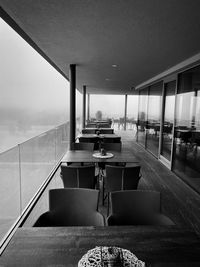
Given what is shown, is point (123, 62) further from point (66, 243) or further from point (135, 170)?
point (66, 243)

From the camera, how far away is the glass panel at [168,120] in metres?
4.70

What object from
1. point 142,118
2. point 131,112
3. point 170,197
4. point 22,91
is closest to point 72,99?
point 22,91

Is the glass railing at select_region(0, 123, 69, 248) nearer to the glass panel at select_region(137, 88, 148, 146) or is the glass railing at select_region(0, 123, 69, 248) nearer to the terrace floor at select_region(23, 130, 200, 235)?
the terrace floor at select_region(23, 130, 200, 235)

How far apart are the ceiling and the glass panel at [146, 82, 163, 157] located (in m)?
2.37

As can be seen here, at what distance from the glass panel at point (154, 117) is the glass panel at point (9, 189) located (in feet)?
14.6

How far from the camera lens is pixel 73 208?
1.50 meters

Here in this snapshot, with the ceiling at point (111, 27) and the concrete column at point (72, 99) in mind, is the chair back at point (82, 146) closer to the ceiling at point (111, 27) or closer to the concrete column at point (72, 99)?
the concrete column at point (72, 99)

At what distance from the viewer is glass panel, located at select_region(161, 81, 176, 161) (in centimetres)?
470

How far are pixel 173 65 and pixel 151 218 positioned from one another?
11.5 ft

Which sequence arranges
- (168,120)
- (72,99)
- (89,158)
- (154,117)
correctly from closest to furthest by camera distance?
1. (89,158)
2. (72,99)
3. (168,120)
4. (154,117)

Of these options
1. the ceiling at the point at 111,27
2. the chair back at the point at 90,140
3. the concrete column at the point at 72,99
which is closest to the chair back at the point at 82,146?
the concrete column at the point at 72,99

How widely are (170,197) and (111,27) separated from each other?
272cm

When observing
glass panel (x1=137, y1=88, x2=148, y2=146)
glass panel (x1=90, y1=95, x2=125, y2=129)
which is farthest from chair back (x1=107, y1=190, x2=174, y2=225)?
glass panel (x1=90, y1=95, x2=125, y2=129)

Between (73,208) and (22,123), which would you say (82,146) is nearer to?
(22,123)
